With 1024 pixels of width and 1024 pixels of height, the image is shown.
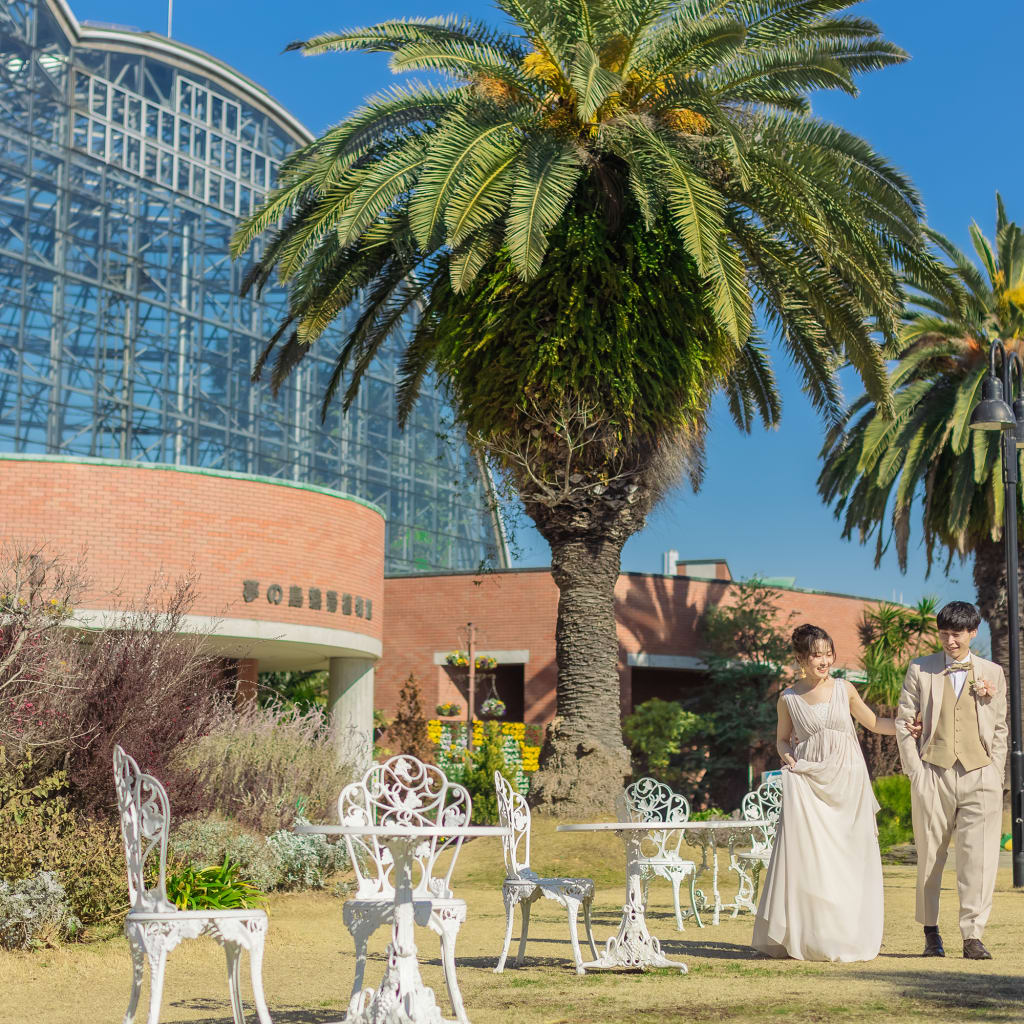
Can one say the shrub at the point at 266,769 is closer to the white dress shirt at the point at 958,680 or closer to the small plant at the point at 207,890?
the small plant at the point at 207,890

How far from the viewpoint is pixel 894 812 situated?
21.8 metres

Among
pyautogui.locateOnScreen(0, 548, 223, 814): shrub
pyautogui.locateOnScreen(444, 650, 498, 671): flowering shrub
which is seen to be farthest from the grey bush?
pyautogui.locateOnScreen(444, 650, 498, 671): flowering shrub

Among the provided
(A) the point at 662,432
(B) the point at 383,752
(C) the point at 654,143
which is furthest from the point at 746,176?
(B) the point at 383,752

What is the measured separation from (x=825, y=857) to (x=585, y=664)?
28.7 ft

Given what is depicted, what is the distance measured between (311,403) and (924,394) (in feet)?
103

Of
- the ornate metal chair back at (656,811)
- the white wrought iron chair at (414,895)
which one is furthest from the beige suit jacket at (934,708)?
the white wrought iron chair at (414,895)

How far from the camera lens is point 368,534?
23.0 m

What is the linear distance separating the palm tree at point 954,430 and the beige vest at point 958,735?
47.9 ft

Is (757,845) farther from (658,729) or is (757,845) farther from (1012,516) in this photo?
(658,729)

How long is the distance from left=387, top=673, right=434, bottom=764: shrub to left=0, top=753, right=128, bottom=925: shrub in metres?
16.6

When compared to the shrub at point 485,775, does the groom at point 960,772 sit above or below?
above

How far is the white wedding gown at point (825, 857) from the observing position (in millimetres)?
7598

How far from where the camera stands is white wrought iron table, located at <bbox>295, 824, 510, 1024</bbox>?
534cm

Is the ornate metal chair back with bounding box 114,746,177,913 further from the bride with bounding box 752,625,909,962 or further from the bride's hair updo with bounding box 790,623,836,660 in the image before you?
the bride's hair updo with bounding box 790,623,836,660
